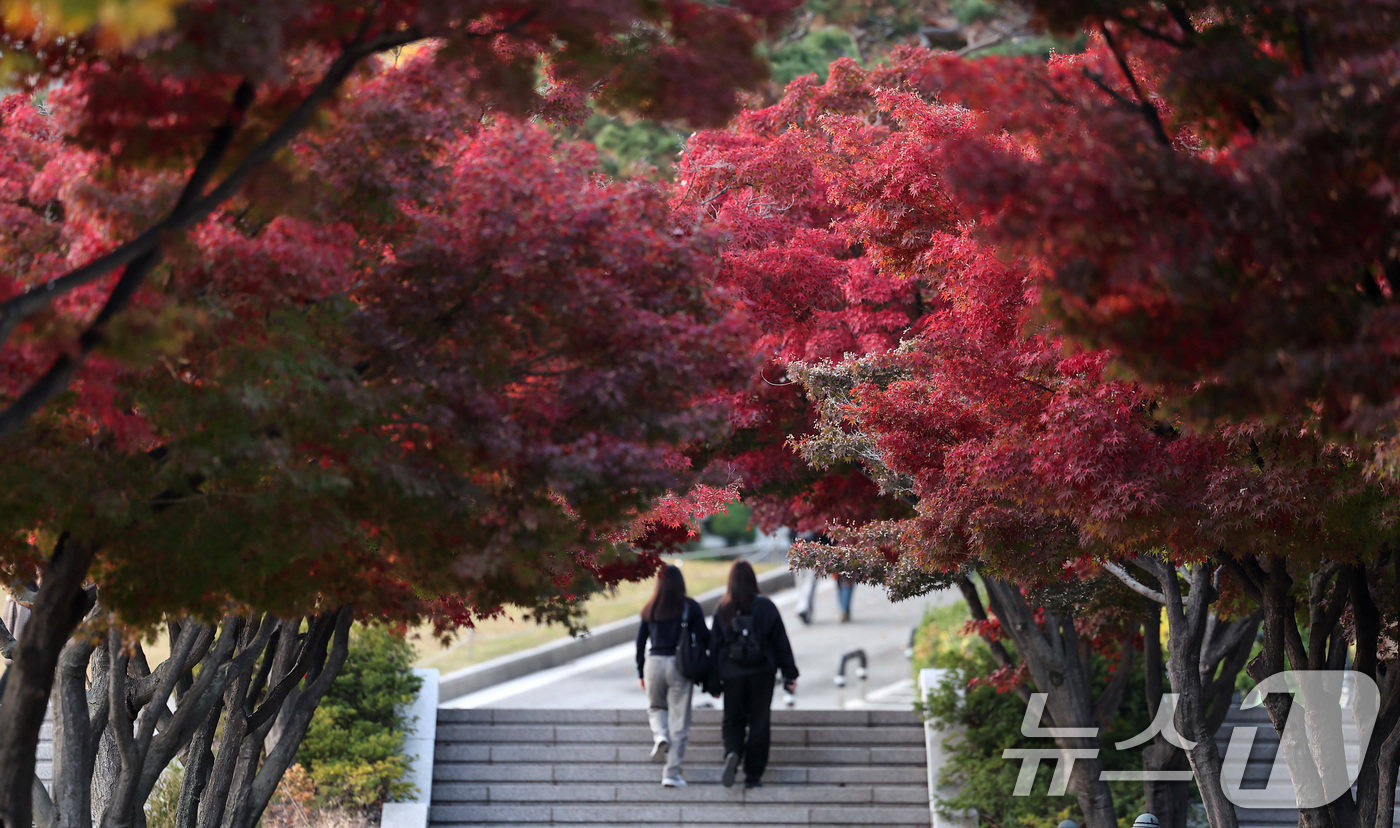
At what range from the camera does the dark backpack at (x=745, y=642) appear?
10961mm

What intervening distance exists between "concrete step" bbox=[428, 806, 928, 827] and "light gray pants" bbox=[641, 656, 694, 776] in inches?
14.7

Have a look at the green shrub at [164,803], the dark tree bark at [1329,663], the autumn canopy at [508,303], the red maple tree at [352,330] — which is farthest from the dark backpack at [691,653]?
the red maple tree at [352,330]

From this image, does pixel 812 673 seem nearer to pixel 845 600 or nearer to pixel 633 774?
pixel 845 600

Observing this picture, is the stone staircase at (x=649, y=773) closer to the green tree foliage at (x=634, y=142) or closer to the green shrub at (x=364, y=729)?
the green shrub at (x=364, y=729)

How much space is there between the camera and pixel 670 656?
11367 millimetres

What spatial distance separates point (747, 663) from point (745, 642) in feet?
0.68

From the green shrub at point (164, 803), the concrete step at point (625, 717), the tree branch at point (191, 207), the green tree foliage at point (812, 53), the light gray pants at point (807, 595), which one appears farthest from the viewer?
the light gray pants at point (807, 595)

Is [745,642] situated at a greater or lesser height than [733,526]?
lesser

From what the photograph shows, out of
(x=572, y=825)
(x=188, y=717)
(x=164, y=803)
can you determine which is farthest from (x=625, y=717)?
(x=188, y=717)

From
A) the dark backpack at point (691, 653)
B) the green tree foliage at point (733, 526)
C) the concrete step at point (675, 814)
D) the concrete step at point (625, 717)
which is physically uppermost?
the green tree foliage at point (733, 526)

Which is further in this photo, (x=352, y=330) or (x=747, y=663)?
(x=747, y=663)

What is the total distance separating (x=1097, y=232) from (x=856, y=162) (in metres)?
4.76

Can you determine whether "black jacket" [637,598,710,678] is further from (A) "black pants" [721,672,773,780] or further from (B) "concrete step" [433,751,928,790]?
(B) "concrete step" [433,751,928,790]

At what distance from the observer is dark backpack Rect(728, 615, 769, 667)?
432 inches
